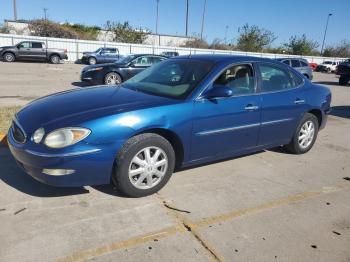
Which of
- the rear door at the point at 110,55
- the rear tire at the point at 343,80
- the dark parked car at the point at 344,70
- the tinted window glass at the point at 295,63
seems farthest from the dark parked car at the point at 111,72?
the rear door at the point at 110,55

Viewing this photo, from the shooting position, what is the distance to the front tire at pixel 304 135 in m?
5.84

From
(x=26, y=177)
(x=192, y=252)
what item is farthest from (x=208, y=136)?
(x=26, y=177)

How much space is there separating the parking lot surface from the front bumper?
290 mm

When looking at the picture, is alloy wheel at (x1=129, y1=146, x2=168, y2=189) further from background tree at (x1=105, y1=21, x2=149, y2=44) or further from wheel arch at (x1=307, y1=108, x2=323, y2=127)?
background tree at (x1=105, y1=21, x2=149, y2=44)

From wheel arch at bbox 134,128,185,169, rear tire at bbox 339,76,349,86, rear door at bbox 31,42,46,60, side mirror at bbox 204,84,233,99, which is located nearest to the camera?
wheel arch at bbox 134,128,185,169

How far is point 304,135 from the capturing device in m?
5.97

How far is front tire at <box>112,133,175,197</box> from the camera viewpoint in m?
3.76

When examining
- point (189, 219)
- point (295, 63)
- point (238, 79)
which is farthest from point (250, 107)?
point (295, 63)

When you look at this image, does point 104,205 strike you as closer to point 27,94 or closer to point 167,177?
point 167,177

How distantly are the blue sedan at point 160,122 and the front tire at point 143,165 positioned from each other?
0.01 metres

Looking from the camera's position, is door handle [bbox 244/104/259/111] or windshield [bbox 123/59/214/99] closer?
windshield [bbox 123/59/214/99]

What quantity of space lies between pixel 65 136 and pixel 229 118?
2048 mm

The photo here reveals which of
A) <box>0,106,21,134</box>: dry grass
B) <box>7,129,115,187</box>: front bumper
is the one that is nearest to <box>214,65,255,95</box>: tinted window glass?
<box>7,129,115,187</box>: front bumper

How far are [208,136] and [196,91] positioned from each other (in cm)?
57
